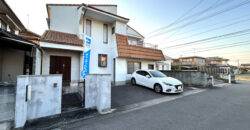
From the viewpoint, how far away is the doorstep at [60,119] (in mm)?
2592

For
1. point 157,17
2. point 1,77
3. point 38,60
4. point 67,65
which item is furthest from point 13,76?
point 157,17

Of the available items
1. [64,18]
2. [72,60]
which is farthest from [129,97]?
[64,18]

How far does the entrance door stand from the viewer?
6793mm

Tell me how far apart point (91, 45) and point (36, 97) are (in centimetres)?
590

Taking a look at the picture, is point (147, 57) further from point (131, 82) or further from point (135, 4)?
point (135, 4)

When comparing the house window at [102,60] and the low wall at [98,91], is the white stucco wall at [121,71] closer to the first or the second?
the house window at [102,60]

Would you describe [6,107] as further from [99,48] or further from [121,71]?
[121,71]

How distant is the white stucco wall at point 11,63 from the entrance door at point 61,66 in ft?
8.11

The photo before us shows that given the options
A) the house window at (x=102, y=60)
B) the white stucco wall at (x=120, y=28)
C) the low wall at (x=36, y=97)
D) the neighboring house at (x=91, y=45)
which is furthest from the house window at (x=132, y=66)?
the low wall at (x=36, y=97)

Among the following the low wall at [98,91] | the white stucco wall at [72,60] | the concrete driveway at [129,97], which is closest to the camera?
the low wall at [98,91]

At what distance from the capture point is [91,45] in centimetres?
808

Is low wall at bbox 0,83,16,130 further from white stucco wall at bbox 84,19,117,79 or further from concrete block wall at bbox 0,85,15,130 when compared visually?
white stucco wall at bbox 84,19,117,79

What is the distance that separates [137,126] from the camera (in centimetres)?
268

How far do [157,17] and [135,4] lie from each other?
3714 mm
